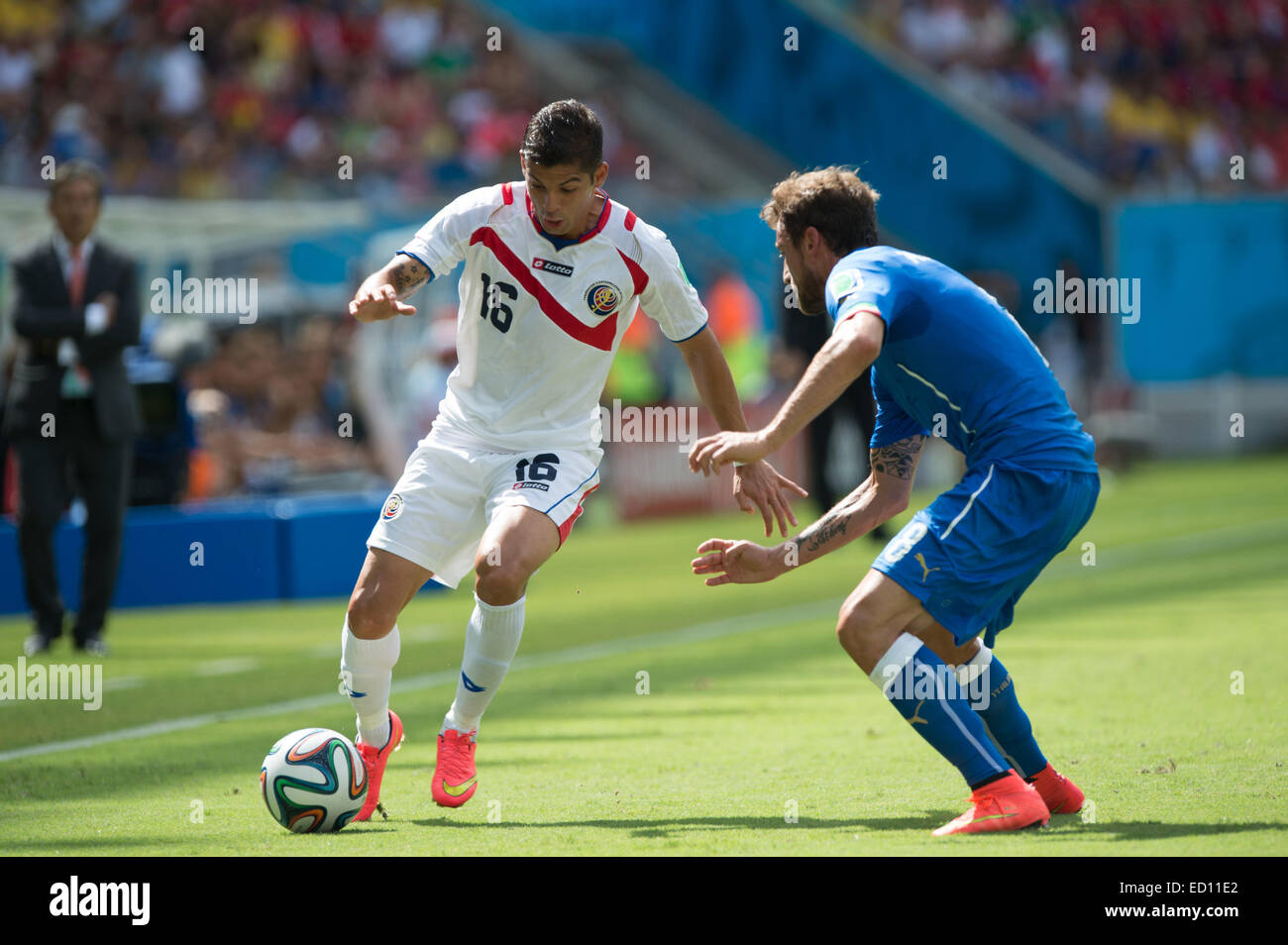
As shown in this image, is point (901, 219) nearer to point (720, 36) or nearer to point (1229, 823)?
point (720, 36)

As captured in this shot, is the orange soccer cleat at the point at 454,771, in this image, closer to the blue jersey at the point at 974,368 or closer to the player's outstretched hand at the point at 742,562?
the player's outstretched hand at the point at 742,562

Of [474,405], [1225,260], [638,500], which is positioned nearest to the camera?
[474,405]

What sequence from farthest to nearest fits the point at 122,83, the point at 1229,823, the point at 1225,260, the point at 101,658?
the point at 1225,260
the point at 122,83
the point at 101,658
the point at 1229,823

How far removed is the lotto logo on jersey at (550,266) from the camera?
588 centimetres

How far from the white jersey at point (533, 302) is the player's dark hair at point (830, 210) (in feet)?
2.86

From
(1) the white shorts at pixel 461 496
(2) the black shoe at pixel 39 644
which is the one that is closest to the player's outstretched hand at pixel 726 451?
(1) the white shorts at pixel 461 496

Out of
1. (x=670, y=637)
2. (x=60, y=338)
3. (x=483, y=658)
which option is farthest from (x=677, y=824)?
(x=60, y=338)

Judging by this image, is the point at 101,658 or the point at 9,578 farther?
the point at 9,578

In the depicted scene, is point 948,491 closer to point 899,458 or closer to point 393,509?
point 899,458

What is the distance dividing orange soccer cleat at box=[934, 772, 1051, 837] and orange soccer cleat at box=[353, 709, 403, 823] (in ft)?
5.97

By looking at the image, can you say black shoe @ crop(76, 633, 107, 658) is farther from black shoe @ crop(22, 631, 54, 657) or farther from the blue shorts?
the blue shorts
